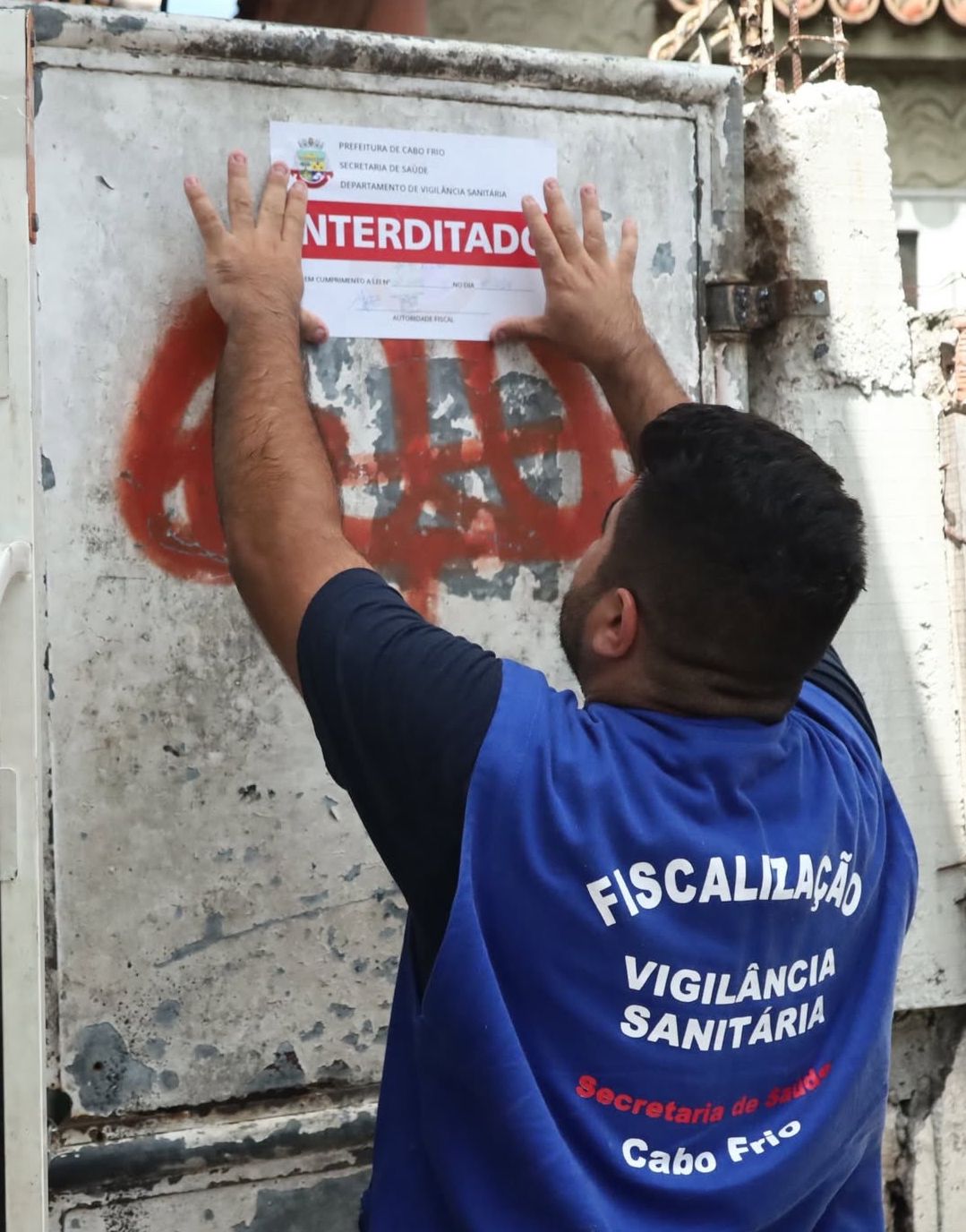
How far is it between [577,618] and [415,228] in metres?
0.74

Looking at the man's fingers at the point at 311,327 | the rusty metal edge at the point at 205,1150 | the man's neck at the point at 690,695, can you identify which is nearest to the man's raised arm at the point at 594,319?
the man's fingers at the point at 311,327

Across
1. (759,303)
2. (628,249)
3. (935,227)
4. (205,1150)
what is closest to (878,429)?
(759,303)

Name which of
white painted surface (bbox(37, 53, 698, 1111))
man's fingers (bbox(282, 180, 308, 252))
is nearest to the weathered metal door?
white painted surface (bbox(37, 53, 698, 1111))

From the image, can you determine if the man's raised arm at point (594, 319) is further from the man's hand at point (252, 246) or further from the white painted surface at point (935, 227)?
the white painted surface at point (935, 227)

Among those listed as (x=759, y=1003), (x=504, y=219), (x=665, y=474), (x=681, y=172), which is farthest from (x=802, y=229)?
(x=759, y=1003)

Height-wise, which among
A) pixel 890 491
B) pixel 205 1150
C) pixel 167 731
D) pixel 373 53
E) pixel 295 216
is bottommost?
pixel 205 1150

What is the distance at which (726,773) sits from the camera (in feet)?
4.78

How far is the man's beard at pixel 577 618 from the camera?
156 cm

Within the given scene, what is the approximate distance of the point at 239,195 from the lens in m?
1.91

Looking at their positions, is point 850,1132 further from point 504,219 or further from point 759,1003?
point 504,219

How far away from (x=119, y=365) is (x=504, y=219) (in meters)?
0.59

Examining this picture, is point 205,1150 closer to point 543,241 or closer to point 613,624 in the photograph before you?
point 613,624

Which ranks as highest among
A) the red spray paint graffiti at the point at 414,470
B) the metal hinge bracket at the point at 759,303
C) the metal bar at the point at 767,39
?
the metal bar at the point at 767,39

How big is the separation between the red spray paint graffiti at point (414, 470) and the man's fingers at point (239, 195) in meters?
0.12
